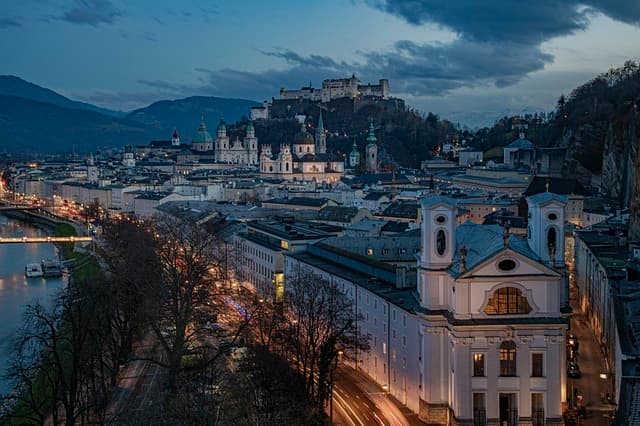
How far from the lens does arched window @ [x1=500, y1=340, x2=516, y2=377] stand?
734 inches

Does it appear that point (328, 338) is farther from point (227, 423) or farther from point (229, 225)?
point (229, 225)

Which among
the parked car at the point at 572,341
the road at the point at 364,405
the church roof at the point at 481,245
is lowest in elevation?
the road at the point at 364,405

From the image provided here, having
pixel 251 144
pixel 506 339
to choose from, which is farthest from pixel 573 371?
pixel 251 144

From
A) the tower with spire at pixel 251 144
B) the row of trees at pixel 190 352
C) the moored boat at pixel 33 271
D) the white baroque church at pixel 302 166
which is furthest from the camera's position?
the tower with spire at pixel 251 144

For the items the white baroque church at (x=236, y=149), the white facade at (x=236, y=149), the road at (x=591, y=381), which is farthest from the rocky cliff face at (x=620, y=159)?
the white facade at (x=236, y=149)

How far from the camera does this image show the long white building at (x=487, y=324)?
18.5 meters

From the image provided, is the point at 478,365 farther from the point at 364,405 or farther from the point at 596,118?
the point at 596,118

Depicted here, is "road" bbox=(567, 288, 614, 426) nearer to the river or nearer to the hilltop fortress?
the river

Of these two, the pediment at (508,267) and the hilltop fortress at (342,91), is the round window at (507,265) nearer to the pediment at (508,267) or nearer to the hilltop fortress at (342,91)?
the pediment at (508,267)

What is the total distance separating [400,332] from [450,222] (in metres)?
3.17

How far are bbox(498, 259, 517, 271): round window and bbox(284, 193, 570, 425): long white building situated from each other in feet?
0.06

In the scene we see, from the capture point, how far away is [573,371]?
850 inches

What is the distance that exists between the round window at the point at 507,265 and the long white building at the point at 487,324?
0.02 m

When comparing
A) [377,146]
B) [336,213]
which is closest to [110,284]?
[336,213]
